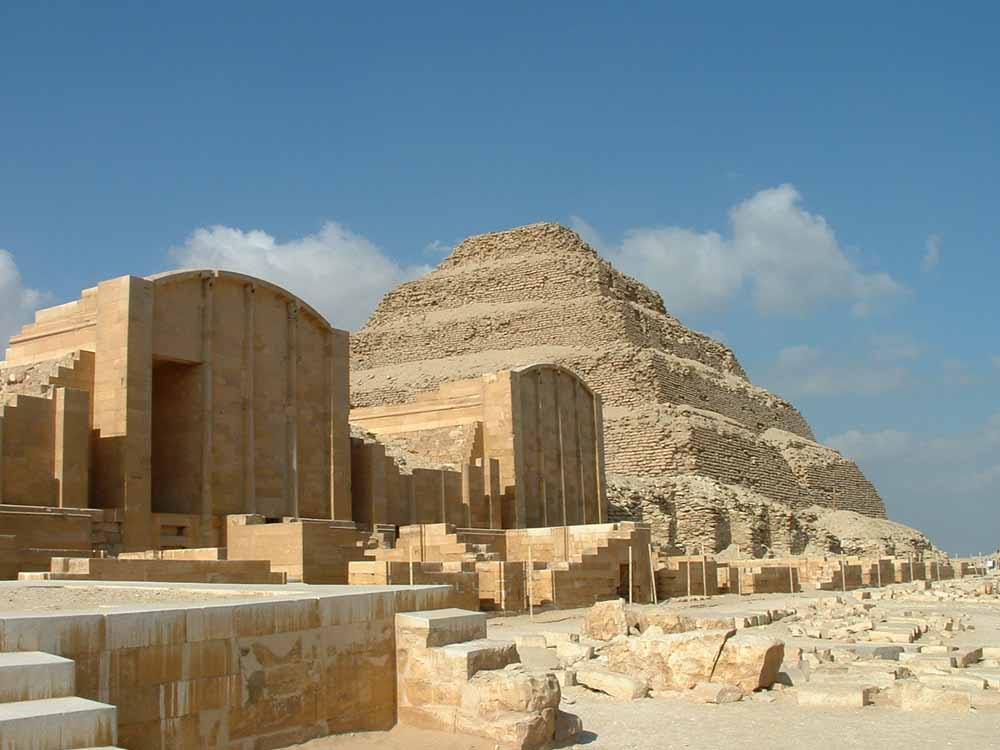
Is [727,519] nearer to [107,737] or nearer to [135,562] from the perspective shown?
[135,562]

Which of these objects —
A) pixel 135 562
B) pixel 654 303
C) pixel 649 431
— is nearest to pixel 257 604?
pixel 135 562

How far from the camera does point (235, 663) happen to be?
5.82 metres

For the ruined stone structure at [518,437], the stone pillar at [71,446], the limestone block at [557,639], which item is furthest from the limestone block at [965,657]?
the ruined stone structure at [518,437]

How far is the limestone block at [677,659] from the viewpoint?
8.45 metres

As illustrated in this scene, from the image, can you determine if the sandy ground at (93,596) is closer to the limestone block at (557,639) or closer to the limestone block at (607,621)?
the limestone block at (557,639)

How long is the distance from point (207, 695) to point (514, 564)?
38.5 feet

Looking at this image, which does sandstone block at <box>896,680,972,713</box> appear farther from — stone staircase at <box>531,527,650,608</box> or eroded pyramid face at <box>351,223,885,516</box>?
eroded pyramid face at <box>351,223,885,516</box>

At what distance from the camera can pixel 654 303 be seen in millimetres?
70062

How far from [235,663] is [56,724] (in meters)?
1.54

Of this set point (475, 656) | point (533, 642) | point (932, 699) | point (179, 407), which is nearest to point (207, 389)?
point (179, 407)

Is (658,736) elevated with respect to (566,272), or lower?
lower

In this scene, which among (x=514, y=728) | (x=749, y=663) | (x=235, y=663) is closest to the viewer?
(x=235, y=663)

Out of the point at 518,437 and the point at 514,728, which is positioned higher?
the point at 518,437

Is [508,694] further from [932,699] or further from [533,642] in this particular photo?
[533,642]
